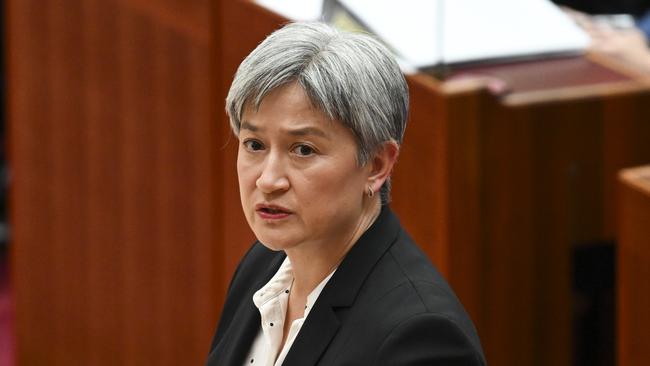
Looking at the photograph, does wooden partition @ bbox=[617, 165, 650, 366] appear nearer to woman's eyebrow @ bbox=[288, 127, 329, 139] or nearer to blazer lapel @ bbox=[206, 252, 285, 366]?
blazer lapel @ bbox=[206, 252, 285, 366]

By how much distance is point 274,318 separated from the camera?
2.08 m

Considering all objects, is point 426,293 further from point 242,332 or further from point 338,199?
point 242,332

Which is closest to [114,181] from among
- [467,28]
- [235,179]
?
[235,179]

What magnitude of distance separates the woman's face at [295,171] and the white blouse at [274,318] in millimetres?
122

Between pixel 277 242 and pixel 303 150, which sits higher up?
pixel 303 150

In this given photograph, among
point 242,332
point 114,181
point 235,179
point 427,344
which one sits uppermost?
point 427,344

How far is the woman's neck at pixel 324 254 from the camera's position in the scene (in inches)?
78.8

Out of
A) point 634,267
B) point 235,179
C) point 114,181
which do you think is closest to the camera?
point 634,267

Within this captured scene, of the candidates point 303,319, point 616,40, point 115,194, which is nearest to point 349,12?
point 616,40

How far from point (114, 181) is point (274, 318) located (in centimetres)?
203

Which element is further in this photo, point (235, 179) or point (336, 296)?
point (235, 179)

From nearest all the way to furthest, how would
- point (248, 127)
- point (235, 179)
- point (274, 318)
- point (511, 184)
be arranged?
1. point (248, 127)
2. point (274, 318)
3. point (511, 184)
4. point (235, 179)

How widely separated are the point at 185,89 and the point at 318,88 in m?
1.88

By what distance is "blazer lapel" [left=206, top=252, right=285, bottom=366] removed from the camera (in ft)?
6.96
